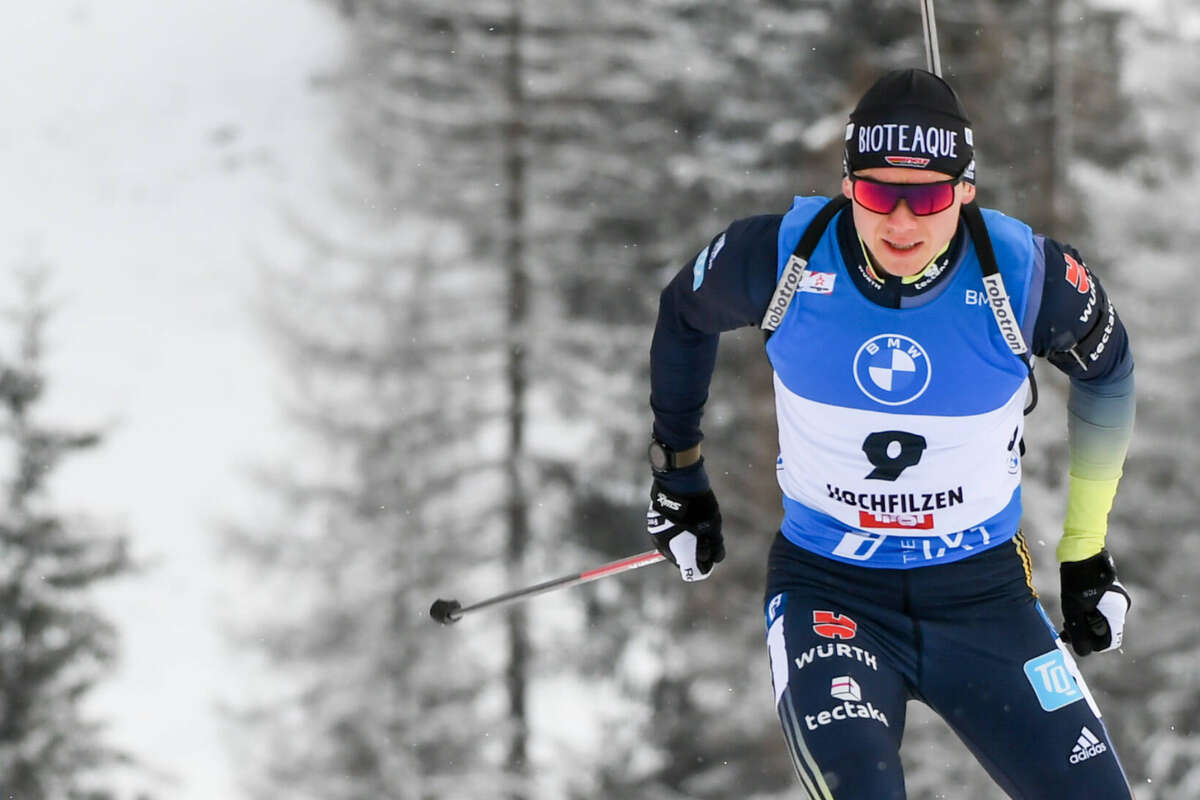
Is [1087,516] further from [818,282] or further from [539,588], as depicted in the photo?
[539,588]

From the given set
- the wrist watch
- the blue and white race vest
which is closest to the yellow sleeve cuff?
the blue and white race vest

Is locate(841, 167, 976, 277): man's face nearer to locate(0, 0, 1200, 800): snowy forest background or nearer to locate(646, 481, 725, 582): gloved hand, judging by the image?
locate(646, 481, 725, 582): gloved hand

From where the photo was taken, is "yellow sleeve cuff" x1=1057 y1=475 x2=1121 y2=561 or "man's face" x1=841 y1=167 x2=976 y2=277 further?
"yellow sleeve cuff" x1=1057 y1=475 x2=1121 y2=561

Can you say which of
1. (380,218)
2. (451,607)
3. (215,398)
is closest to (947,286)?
(451,607)

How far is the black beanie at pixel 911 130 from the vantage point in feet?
12.5

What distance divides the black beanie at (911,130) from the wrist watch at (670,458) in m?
1.24

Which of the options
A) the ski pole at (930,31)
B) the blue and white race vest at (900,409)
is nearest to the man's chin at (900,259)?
the blue and white race vest at (900,409)

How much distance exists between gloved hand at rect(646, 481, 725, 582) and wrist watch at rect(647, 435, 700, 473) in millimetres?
63

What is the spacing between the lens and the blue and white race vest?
3873 mm

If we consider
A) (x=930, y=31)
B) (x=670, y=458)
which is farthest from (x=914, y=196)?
(x=670, y=458)

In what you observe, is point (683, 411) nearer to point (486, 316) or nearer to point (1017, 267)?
point (1017, 267)

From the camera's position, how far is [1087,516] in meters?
4.40

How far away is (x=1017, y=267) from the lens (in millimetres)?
3867

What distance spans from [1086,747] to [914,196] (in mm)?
1494
